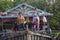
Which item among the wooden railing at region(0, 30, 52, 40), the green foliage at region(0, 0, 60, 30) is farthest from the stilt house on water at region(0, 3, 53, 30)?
the wooden railing at region(0, 30, 52, 40)

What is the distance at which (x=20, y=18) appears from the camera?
16.0 m

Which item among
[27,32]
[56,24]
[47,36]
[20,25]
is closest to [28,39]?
[27,32]

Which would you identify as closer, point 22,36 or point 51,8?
point 22,36

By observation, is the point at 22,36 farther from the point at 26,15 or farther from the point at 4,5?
the point at 4,5

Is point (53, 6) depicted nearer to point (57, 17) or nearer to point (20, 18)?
point (57, 17)

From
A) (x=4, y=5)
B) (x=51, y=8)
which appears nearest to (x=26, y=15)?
(x=51, y=8)

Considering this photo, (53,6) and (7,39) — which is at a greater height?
(53,6)

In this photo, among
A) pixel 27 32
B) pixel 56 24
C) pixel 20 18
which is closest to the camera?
pixel 27 32

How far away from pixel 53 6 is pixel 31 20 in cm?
477

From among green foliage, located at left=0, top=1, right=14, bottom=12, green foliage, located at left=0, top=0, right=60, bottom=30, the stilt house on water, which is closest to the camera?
the stilt house on water

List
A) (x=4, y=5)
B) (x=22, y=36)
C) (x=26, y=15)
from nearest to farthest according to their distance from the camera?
(x=22, y=36)
(x=26, y=15)
(x=4, y=5)

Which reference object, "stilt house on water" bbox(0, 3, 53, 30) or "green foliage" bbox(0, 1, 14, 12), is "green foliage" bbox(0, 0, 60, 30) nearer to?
"green foliage" bbox(0, 1, 14, 12)

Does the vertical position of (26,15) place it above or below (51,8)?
below

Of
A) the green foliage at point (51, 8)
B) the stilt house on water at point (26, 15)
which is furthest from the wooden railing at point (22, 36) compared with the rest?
the green foliage at point (51, 8)
